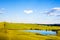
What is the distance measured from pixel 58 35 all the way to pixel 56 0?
796 millimetres

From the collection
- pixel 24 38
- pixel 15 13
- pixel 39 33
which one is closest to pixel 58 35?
pixel 39 33

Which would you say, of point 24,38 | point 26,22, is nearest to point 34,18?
point 26,22

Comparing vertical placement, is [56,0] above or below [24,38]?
above

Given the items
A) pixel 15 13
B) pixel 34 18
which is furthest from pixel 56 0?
pixel 15 13

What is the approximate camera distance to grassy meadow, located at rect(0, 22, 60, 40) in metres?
4.88

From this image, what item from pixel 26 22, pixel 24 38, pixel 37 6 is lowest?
pixel 24 38

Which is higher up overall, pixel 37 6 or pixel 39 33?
pixel 37 6

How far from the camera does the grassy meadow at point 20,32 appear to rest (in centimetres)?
488

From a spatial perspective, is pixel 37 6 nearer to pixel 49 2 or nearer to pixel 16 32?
pixel 49 2

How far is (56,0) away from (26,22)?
0.85 meters

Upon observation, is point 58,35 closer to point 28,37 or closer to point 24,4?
point 28,37

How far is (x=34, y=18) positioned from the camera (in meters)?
5.01

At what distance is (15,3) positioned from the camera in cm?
502

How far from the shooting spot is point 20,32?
16.3 ft
